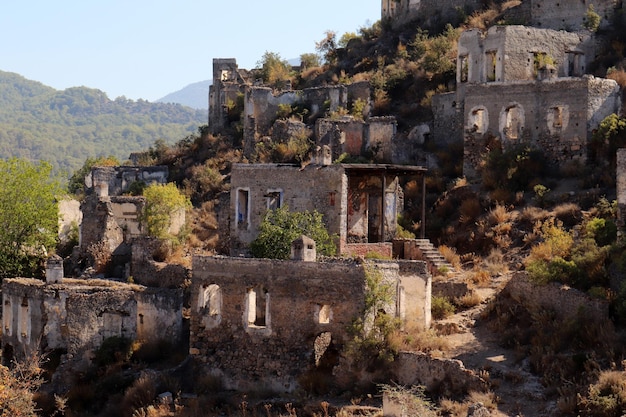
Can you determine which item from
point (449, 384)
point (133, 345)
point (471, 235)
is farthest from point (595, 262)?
point (133, 345)

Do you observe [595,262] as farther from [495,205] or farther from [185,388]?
[185,388]

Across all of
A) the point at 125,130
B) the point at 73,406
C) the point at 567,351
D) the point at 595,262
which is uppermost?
the point at 125,130

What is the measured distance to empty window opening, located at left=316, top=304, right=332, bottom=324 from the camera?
22391 millimetres

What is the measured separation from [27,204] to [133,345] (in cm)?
1112

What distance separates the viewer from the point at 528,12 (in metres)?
42.3

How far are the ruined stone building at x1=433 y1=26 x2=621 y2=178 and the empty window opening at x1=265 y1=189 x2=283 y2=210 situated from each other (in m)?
8.07

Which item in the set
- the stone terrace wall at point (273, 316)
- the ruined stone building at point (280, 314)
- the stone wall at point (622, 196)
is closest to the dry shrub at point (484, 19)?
the stone wall at point (622, 196)

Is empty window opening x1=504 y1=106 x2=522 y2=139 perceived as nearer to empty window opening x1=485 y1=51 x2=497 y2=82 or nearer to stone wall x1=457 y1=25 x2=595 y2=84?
stone wall x1=457 y1=25 x2=595 y2=84

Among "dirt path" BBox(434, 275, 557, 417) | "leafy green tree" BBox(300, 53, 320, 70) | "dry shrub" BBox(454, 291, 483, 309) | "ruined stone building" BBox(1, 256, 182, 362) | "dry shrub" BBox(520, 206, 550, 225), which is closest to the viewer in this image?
"dirt path" BBox(434, 275, 557, 417)

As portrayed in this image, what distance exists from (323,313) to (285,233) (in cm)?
336

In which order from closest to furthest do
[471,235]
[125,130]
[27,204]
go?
[471,235] < [27,204] < [125,130]

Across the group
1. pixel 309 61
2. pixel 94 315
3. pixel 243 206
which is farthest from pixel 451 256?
pixel 309 61

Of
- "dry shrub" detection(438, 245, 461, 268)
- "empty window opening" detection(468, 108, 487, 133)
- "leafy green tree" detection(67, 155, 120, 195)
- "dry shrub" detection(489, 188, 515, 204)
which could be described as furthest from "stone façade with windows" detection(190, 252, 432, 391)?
"leafy green tree" detection(67, 155, 120, 195)

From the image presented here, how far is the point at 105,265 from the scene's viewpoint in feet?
99.7
